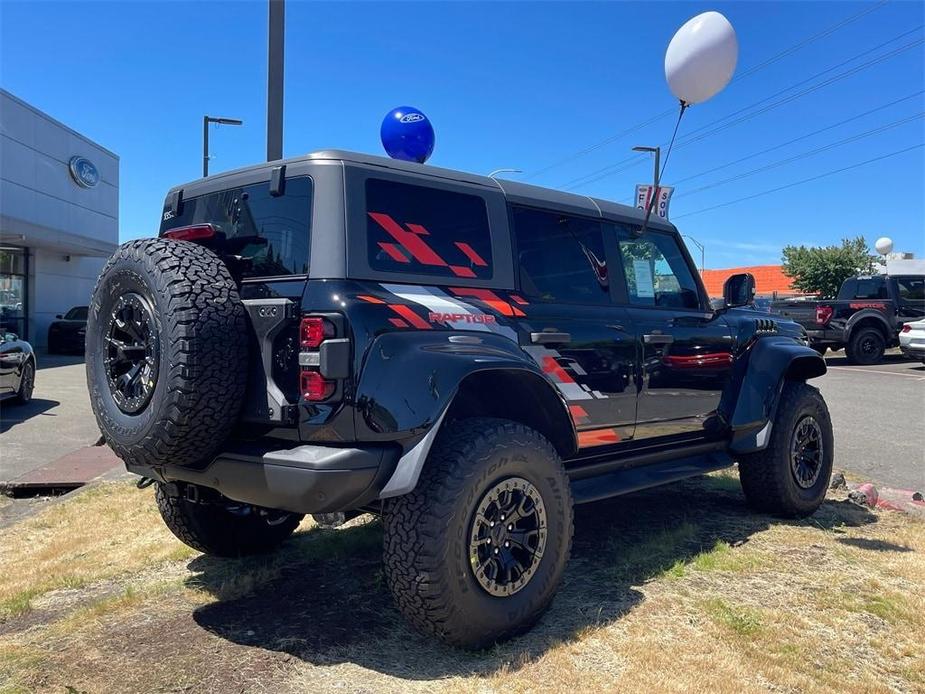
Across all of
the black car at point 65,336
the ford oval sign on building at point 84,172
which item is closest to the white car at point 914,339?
the black car at point 65,336

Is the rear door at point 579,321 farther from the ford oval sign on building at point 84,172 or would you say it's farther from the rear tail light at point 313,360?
the ford oval sign on building at point 84,172

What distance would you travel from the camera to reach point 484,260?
352 cm

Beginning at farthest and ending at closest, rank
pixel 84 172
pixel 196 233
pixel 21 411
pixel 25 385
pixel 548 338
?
pixel 84 172
pixel 25 385
pixel 21 411
pixel 548 338
pixel 196 233

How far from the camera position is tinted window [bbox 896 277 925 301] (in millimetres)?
17531

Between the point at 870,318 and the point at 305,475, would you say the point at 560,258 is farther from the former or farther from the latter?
the point at 870,318

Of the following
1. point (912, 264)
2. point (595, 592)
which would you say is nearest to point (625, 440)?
point (595, 592)

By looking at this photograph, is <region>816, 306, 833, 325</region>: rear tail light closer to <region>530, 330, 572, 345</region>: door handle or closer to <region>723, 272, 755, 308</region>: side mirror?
<region>723, 272, 755, 308</region>: side mirror

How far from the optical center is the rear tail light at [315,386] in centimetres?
276

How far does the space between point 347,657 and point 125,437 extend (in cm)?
125

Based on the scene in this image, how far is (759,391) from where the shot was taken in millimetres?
4836

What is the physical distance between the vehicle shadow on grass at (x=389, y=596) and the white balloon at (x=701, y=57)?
2.90 metres

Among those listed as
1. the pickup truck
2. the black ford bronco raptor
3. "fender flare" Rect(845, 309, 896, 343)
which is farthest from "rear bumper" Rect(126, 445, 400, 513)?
"fender flare" Rect(845, 309, 896, 343)

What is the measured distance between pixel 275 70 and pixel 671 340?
3.90m

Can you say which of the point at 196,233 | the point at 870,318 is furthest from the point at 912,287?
the point at 196,233
